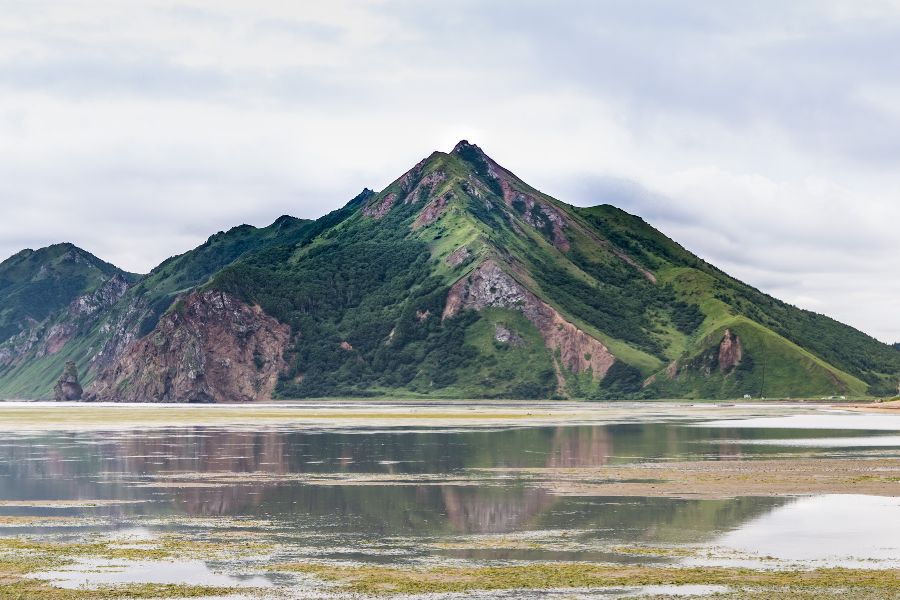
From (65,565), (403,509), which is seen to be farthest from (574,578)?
(403,509)

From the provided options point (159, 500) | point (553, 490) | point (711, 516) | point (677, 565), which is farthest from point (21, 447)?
point (677, 565)

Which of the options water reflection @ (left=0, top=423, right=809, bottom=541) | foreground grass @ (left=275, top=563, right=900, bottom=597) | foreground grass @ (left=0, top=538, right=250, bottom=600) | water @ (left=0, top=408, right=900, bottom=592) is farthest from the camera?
water reflection @ (left=0, top=423, right=809, bottom=541)

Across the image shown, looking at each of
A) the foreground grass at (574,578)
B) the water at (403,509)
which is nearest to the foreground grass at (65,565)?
the water at (403,509)

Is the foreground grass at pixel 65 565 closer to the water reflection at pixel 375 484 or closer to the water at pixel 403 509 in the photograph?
the water at pixel 403 509

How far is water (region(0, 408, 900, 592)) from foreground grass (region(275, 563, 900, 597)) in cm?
145

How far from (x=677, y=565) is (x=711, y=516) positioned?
11827 mm

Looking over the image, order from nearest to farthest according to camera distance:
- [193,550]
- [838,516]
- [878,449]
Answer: [193,550]
[838,516]
[878,449]

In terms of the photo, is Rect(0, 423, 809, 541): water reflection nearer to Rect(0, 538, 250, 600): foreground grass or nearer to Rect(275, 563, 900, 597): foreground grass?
Rect(275, 563, 900, 597): foreground grass

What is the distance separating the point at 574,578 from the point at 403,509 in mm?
17446

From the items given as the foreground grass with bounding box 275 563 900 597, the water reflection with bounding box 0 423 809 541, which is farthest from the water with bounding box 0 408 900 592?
the foreground grass with bounding box 275 563 900 597

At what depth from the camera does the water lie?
40.1m

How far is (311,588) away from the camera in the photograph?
3459 cm

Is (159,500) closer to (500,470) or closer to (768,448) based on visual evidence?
(500,470)

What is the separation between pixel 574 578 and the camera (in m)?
35.8
